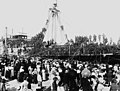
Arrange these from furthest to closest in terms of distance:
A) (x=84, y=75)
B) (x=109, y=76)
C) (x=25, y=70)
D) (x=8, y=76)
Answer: (x=8, y=76), (x=25, y=70), (x=109, y=76), (x=84, y=75)

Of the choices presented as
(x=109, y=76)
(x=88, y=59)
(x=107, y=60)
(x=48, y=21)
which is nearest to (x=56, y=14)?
(x=48, y=21)

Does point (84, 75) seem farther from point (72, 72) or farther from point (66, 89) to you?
point (66, 89)

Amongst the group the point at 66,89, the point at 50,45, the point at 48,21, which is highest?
the point at 48,21

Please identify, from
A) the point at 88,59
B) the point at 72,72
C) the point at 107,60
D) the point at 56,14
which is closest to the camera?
the point at 72,72

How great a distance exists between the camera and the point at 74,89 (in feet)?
40.0

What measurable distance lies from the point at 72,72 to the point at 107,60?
1891 cm

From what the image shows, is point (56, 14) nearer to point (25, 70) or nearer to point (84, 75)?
point (25, 70)

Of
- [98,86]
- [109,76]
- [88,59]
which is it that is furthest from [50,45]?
[98,86]

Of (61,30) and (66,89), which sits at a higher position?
(61,30)

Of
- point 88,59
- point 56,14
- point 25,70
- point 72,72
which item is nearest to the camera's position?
point 72,72

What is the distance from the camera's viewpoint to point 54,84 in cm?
1273

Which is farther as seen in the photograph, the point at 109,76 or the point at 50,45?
the point at 50,45

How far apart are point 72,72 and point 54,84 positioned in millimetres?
1120

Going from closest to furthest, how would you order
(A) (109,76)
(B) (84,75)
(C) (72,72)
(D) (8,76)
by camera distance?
(B) (84,75)
(C) (72,72)
(A) (109,76)
(D) (8,76)
